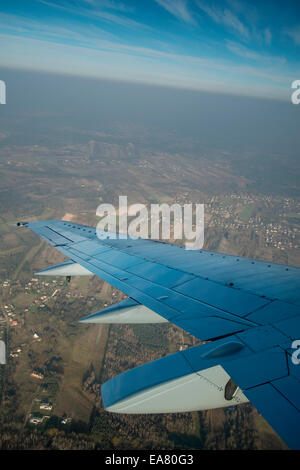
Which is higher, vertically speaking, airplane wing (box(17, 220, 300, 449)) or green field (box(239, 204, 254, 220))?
airplane wing (box(17, 220, 300, 449))

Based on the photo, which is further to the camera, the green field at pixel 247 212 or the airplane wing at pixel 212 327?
the green field at pixel 247 212

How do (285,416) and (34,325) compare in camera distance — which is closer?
(285,416)

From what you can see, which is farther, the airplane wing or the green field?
the green field

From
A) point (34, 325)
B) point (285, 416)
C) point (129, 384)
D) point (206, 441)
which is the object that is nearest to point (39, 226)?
point (129, 384)

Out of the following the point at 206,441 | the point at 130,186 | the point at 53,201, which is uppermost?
the point at 130,186

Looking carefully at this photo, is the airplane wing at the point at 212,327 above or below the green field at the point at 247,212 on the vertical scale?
above

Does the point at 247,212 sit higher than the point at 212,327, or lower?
lower

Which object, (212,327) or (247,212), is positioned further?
(247,212)

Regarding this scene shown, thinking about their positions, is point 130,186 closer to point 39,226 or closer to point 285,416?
point 39,226
